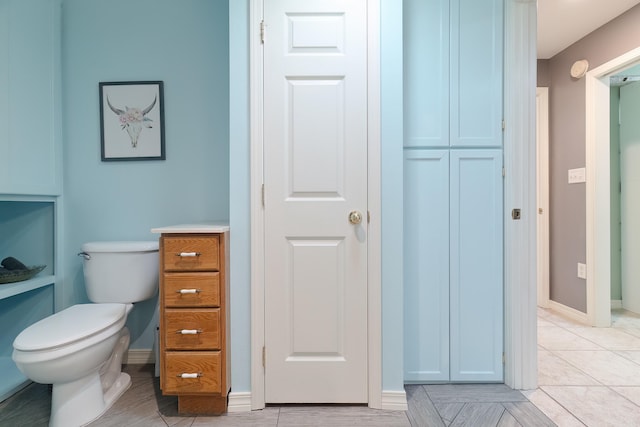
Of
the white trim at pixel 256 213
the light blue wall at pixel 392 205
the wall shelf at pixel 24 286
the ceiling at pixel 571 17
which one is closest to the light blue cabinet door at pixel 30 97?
the wall shelf at pixel 24 286

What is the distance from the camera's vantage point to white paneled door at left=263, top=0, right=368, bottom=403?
4.99ft

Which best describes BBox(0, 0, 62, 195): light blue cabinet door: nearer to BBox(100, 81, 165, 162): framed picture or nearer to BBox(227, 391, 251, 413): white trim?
BBox(100, 81, 165, 162): framed picture

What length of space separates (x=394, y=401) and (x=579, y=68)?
3049mm

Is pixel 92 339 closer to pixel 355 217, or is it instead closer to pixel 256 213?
pixel 256 213

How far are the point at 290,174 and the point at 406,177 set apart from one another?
630 millimetres

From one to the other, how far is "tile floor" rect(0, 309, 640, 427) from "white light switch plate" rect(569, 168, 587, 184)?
144 cm

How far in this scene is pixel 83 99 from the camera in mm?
2020

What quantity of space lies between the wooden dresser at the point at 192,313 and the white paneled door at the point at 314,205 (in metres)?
0.23

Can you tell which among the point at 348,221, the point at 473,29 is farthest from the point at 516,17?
the point at 348,221

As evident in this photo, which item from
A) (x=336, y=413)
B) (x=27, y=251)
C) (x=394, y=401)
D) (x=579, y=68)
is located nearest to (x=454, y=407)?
(x=394, y=401)

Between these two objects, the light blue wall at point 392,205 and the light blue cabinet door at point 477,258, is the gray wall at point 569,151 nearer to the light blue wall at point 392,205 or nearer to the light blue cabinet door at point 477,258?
the light blue cabinet door at point 477,258

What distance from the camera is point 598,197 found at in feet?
8.47

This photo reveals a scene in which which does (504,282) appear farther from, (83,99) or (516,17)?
(83,99)

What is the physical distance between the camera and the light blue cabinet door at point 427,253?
1714 millimetres
